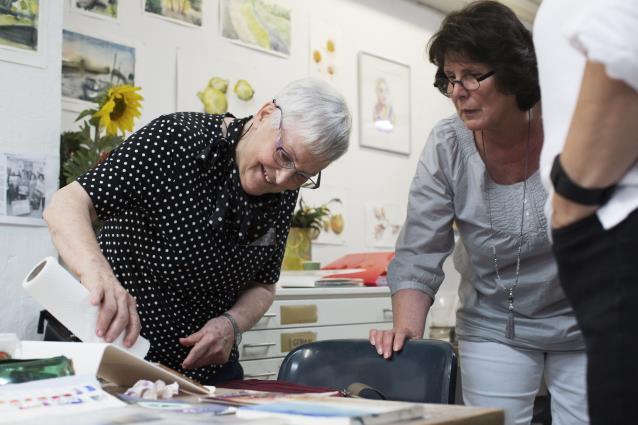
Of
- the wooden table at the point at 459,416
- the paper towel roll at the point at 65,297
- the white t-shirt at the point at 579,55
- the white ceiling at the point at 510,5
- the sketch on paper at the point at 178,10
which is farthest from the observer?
the white ceiling at the point at 510,5

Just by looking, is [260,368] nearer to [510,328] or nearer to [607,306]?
[510,328]

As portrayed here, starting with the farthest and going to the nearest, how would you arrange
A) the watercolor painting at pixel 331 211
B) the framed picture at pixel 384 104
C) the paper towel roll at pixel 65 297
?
the framed picture at pixel 384 104, the watercolor painting at pixel 331 211, the paper towel roll at pixel 65 297

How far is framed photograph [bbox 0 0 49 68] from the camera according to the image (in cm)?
214

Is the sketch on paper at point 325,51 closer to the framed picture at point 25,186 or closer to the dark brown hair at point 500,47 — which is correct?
the framed picture at point 25,186

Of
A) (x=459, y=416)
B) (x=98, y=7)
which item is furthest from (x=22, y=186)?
(x=459, y=416)

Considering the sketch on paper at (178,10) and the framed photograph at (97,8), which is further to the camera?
the sketch on paper at (178,10)

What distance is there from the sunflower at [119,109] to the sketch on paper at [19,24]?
0.27 metres

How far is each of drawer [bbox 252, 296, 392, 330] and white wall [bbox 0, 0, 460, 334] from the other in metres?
0.50

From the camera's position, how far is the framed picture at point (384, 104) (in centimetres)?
378

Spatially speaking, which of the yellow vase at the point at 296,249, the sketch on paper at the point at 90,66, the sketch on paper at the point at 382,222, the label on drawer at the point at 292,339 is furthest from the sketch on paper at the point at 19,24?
the sketch on paper at the point at 382,222

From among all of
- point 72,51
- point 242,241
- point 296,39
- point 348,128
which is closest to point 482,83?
point 348,128

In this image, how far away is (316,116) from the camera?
1.59m

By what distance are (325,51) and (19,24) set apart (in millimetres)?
1726

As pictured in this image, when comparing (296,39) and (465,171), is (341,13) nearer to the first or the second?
(296,39)
